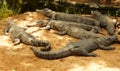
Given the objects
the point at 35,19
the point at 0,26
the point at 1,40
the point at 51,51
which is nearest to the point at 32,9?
the point at 35,19

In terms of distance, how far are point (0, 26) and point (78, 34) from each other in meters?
2.28

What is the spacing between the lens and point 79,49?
21.4 feet

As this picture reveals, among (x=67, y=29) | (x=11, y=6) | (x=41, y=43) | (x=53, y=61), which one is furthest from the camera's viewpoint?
(x=11, y=6)

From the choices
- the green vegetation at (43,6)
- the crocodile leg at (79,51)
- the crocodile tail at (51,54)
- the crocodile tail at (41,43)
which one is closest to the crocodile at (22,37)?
the crocodile tail at (41,43)

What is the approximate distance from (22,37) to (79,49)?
1509 mm

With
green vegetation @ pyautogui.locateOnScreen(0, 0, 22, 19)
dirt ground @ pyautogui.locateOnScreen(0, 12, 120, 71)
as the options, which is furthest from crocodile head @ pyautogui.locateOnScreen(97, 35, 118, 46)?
green vegetation @ pyautogui.locateOnScreen(0, 0, 22, 19)

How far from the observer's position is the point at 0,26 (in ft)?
28.4

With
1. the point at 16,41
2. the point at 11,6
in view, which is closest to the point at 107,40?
the point at 16,41

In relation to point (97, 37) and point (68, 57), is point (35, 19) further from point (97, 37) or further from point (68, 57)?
point (68, 57)

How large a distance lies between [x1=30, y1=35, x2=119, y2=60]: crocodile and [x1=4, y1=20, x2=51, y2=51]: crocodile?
35cm

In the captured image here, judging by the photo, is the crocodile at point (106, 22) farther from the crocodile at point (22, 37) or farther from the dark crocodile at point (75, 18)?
the crocodile at point (22, 37)

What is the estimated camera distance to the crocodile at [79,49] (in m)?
6.36

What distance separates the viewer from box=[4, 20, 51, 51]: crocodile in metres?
7.01

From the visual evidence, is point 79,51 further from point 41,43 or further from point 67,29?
point 67,29
